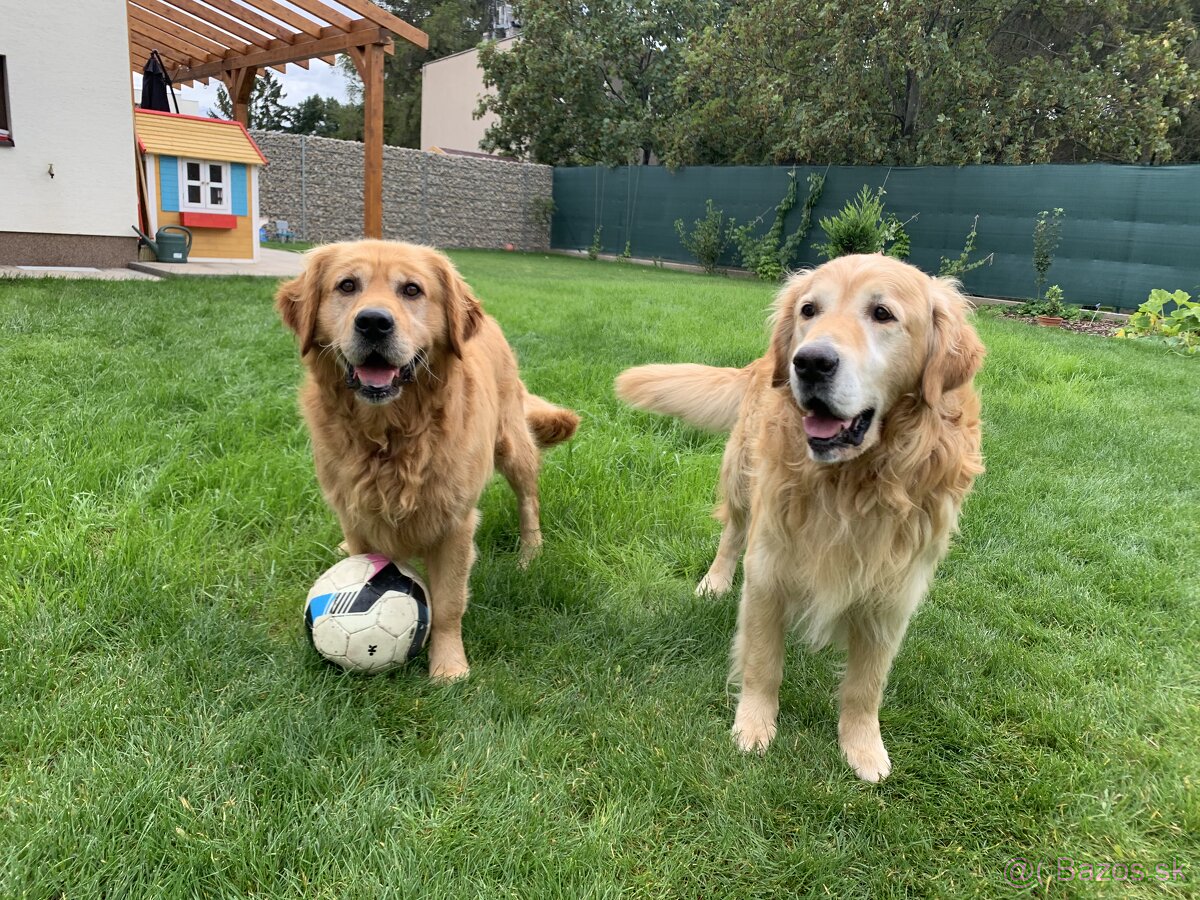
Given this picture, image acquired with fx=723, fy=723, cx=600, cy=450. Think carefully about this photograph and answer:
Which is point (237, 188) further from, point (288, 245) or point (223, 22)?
point (288, 245)

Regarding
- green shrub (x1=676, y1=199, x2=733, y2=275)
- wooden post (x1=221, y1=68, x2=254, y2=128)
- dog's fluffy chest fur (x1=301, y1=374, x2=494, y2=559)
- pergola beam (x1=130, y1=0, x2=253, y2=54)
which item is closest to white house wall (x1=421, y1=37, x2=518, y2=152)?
green shrub (x1=676, y1=199, x2=733, y2=275)

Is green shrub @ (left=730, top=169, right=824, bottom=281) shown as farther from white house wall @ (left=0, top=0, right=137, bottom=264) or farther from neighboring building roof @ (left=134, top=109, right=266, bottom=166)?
white house wall @ (left=0, top=0, right=137, bottom=264)

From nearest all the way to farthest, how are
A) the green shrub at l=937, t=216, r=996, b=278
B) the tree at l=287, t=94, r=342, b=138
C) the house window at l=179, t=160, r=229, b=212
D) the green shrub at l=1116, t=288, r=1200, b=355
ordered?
1. the green shrub at l=1116, t=288, r=1200, b=355
2. the house window at l=179, t=160, r=229, b=212
3. the green shrub at l=937, t=216, r=996, b=278
4. the tree at l=287, t=94, r=342, b=138

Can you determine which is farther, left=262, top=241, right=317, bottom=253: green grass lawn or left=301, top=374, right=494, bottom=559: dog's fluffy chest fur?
left=262, top=241, right=317, bottom=253: green grass lawn

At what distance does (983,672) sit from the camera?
96.7 inches

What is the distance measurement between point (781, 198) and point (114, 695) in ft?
56.2

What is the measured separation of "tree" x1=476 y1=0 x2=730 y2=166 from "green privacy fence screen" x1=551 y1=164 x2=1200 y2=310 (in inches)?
214

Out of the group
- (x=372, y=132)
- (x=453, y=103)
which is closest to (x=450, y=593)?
(x=372, y=132)

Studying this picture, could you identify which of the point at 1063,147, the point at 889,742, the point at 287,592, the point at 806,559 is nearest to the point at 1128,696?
the point at 889,742

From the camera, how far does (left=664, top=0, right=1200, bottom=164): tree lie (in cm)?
1427

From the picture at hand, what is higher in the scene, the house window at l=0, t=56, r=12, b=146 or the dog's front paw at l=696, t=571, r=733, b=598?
the house window at l=0, t=56, r=12, b=146

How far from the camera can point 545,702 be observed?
2.16 meters

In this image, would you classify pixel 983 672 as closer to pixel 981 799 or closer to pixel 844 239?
pixel 981 799

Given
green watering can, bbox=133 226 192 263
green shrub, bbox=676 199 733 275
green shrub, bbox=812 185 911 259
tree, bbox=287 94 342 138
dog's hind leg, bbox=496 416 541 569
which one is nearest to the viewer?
dog's hind leg, bbox=496 416 541 569
